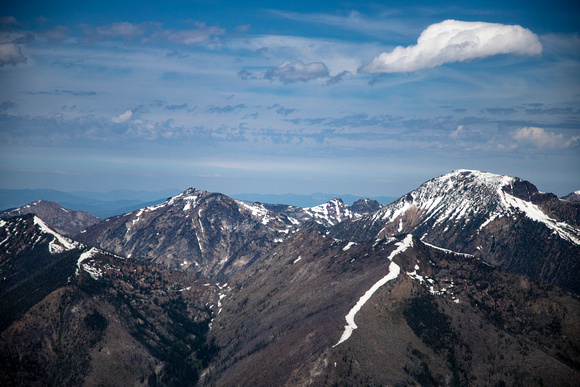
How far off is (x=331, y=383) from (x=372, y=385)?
62.7ft

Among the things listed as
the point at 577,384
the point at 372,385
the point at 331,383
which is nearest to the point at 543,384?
the point at 577,384

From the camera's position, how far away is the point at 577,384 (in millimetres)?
194000

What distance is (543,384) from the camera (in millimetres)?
199875

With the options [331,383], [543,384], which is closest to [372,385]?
[331,383]

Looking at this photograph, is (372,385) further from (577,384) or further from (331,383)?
(577,384)

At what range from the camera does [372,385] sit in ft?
656

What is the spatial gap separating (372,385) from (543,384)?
257 ft

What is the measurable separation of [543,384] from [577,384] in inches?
526

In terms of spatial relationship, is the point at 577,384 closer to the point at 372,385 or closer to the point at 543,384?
the point at 543,384

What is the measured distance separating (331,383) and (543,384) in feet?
320

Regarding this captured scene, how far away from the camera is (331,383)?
198 metres

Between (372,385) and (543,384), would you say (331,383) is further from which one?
(543,384)

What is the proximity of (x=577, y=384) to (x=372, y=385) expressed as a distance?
90368 millimetres
